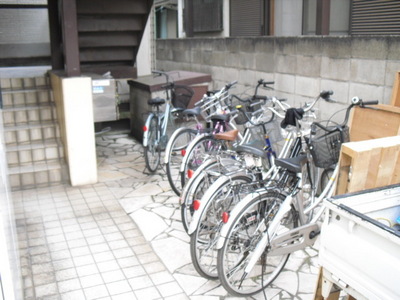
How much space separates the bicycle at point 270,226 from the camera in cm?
379

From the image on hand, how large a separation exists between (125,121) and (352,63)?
20.7 feet

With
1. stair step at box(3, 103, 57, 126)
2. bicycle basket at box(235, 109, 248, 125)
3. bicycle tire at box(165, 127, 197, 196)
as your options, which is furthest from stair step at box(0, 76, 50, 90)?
bicycle basket at box(235, 109, 248, 125)

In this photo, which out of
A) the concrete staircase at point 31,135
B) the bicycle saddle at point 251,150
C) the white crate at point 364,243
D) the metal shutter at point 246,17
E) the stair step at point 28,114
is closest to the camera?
the white crate at point 364,243

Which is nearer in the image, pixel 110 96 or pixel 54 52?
pixel 110 96

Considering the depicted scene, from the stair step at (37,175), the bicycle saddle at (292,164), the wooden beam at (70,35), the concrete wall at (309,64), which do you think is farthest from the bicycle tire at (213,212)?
the wooden beam at (70,35)

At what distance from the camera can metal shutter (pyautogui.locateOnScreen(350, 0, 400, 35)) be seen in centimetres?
736

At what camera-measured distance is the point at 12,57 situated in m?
10.4

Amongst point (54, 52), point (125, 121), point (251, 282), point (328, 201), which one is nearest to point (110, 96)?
point (54, 52)

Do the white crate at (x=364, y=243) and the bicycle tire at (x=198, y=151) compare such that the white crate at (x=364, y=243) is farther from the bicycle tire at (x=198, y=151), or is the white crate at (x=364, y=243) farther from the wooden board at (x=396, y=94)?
the bicycle tire at (x=198, y=151)

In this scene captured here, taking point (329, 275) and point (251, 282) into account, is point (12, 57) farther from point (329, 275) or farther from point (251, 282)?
point (329, 275)

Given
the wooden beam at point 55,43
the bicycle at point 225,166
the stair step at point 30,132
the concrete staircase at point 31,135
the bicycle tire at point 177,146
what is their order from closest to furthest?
the bicycle at point 225,166
the bicycle tire at point 177,146
the concrete staircase at point 31,135
the stair step at point 30,132
the wooden beam at point 55,43

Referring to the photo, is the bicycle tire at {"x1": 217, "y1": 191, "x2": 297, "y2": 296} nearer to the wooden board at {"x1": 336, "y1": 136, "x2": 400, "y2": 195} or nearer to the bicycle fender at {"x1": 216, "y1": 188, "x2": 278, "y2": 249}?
the bicycle fender at {"x1": 216, "y1": 188, "x2": 278, "y2": 249}

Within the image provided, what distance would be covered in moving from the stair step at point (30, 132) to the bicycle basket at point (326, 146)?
4805 millimetres

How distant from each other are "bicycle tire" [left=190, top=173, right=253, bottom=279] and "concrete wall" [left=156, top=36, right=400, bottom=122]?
2.16m
